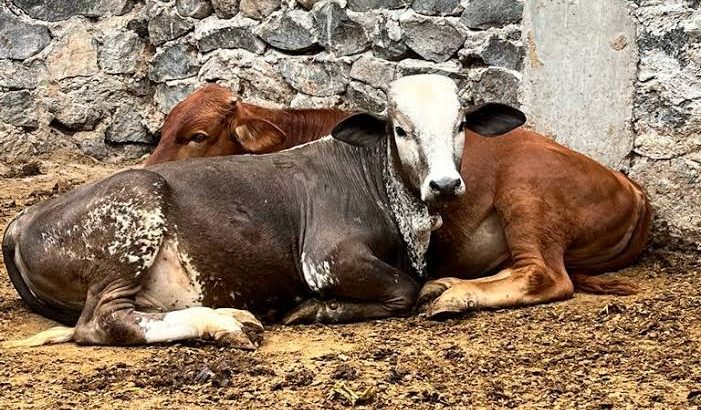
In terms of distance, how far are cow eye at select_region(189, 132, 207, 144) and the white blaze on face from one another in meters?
1.49

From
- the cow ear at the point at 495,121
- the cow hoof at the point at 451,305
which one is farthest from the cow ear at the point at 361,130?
the cow hoof at the point at 451,305

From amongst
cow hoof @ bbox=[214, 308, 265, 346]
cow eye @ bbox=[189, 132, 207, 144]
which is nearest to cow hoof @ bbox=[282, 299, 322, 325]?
cow hoof @ bbox=[214, 308, 265, 346]

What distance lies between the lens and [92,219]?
5488 mm

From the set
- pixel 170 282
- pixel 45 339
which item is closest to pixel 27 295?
pixel 45 339

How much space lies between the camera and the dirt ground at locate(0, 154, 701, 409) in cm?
446

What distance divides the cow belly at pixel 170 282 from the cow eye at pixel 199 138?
64.2 inches

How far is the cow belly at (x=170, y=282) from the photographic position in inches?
218

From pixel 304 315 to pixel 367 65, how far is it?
259 centimetres

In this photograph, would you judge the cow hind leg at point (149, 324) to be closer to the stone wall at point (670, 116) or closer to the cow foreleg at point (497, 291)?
the cow foreleg at point (497, 291)

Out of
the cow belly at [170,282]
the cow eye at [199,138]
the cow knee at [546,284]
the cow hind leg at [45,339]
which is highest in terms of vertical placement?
the cow eye at [199,138]

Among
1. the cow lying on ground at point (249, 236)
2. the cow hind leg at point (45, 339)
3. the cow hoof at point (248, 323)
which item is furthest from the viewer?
the cow lying on ground at point (249, 236)

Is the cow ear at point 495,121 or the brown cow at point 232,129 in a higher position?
the cow ear at point 495,121

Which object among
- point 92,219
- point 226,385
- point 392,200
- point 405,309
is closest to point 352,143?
point 392,200

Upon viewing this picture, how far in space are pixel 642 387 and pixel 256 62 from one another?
15.3 ft
